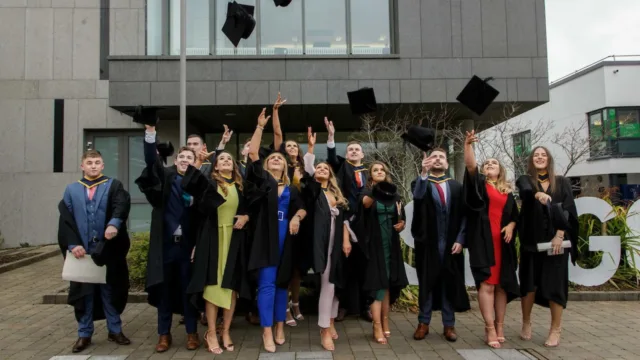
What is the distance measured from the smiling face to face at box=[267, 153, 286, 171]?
86 centimetres

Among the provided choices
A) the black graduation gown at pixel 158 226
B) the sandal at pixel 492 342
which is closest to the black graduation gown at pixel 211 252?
the black graduation gown at pixel 158 226

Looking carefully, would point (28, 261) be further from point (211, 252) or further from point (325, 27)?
point (325, 27)

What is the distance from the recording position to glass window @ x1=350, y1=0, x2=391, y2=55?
564 inches

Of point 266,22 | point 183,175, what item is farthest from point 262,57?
point 183,175

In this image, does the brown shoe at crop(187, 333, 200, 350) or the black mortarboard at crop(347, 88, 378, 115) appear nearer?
the brown shoe at crop(187, 333, 200, 350)

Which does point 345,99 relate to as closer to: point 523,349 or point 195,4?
point 195,4

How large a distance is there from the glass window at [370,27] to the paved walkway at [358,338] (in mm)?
9555

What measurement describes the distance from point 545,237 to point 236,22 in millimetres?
5524

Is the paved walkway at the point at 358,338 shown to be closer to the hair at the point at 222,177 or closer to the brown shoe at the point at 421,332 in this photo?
the brown shoe at the point at 421,332

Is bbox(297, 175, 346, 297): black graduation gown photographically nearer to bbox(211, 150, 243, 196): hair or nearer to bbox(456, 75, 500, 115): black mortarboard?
bbox(211, 150, 243, 196): hair

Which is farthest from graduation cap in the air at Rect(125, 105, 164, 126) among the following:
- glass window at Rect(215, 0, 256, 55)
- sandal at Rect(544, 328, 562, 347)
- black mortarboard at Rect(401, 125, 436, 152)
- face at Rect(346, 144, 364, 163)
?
glass window at Rect(215, 0, 256, 55)

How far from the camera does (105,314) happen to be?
5.22 m

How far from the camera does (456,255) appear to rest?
5.32 meters

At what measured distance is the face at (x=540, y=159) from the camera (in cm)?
522
